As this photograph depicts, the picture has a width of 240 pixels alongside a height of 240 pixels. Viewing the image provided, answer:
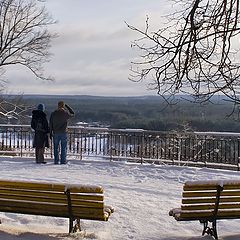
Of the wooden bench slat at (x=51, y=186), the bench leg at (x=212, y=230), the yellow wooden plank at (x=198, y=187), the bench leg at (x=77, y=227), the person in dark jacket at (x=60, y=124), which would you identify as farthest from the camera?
the person in dark jacket at (x=60, y=124)

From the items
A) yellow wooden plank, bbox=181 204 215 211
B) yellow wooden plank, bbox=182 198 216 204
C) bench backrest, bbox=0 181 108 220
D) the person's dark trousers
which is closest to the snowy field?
the person's dark trousers

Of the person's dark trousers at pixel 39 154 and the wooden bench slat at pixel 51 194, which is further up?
the wooden bench slat at pixel 51 194

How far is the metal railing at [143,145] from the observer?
15.7 meters

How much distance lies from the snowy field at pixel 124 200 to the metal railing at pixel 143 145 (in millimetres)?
711

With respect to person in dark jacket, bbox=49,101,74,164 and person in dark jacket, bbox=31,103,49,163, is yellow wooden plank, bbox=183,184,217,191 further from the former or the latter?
person in dark jacket, bbox=31,103,49,163

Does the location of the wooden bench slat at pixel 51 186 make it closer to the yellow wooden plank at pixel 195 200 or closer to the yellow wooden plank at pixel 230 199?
the yellow wooden plank at pixel 195 200

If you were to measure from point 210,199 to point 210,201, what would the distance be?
1.2 inches

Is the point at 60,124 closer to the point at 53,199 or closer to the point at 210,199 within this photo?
the point at 53,199

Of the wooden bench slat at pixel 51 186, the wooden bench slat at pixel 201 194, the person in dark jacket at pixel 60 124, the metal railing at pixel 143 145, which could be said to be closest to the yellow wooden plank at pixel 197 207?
the wooden bench slat at pixel 201 194

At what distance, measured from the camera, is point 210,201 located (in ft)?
23.5

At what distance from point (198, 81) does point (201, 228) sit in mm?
2421

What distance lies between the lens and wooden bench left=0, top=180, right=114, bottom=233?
693 centimetres

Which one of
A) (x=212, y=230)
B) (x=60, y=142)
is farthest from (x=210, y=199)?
(x=60, y=142)

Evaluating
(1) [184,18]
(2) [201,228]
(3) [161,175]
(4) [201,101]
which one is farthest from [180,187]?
(1) [184,18]
